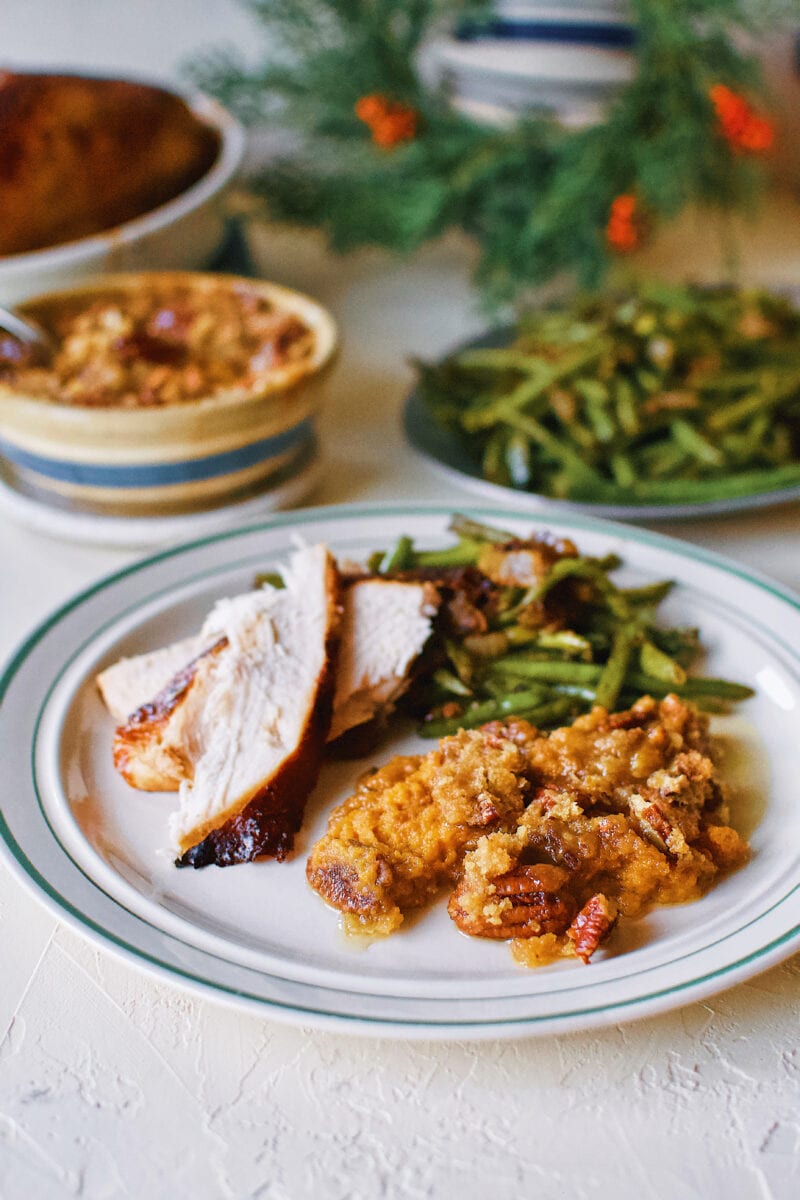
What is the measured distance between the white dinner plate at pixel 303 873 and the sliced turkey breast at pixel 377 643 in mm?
76

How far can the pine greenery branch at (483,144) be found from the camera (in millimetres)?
2949

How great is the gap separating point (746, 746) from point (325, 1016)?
787 millimetres

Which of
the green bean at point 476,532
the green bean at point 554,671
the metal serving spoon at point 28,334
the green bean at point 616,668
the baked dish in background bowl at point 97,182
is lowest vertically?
the green bean at point 554,671

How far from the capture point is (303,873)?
56.7 inches

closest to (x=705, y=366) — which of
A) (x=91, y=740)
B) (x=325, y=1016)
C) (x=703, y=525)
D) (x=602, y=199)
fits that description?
(x=703, y=525)

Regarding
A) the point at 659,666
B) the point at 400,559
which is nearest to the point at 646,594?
the point at 659,666

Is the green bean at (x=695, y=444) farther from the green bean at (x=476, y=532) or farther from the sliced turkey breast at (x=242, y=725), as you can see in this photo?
the sliced turkey breast at (x=242, y=725)

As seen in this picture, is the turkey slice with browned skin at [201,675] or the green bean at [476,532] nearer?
the turkey slice with browned skin at [201,675]

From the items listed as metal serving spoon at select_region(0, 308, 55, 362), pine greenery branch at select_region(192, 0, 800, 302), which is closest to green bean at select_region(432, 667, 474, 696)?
metal serving spoon at select_region(0, 308, 55, 362)

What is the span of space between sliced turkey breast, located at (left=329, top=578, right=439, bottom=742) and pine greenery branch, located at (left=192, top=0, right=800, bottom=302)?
1.63 meters

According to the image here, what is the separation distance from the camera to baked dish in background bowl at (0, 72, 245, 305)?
9.00ft

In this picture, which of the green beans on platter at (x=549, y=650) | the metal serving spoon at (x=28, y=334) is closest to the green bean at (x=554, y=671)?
the green beans on platter at (x=549, y=650)

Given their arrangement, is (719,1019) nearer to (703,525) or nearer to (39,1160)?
(39,1160)

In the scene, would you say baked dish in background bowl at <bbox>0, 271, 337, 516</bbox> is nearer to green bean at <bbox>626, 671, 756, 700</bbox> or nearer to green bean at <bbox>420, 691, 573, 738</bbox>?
green bean at <bbox>420, 691, 573, 738</bbox>
